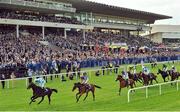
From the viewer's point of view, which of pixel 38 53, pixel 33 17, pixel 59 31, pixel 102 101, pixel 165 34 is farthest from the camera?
pixel 165 34

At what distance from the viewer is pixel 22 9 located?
1956 inches

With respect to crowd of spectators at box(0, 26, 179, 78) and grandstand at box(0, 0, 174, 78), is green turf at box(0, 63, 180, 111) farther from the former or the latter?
grandstand at box(0, 0, 174, 78)

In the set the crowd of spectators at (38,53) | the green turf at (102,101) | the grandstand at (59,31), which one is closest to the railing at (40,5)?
the grandstand at (59,31)

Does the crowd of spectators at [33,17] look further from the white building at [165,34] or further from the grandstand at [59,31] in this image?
the white building at [165,34]

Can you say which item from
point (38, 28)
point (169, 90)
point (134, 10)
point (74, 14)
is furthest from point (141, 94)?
point (134, 10)

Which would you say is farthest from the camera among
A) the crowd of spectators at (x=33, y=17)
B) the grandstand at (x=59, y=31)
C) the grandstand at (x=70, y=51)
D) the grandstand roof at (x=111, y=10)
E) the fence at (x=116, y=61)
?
the grandstand roof at (x=111, y=10)

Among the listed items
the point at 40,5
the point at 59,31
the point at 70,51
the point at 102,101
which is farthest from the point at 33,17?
the point at 102,101

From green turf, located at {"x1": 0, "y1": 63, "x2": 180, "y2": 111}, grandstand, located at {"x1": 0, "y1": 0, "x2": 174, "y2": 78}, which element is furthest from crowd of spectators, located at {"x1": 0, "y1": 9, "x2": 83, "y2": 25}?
green turf, located at {"x1": 0, "y1": 63, "x2": 180, "y2": 111}

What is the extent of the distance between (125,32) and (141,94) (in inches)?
2293

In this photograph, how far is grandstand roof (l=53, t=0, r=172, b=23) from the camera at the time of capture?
60037mm

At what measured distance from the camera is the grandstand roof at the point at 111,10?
197 ft

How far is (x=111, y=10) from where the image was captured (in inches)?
2712

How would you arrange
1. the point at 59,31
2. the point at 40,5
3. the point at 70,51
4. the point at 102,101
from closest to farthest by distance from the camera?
the point at 102,101 → the point at 70,51 → the point at 40,5 → the point at 59,31

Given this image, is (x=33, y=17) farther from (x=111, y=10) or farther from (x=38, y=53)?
(x=111, y=10)
